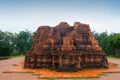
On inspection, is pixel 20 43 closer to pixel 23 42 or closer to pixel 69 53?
pixel 23 42

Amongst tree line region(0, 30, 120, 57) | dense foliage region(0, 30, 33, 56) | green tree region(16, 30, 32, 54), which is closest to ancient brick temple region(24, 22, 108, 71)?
tree line region(0, 30, 120, 57)

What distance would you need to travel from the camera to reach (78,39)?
1838cm

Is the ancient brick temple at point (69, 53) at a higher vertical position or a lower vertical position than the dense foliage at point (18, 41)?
lower

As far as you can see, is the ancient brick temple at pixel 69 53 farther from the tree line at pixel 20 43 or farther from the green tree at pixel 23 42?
the green tree at pixel 23 42

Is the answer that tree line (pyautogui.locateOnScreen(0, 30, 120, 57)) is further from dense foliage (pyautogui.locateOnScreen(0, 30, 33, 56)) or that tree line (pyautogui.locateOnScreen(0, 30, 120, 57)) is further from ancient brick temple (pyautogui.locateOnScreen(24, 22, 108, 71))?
ancient brick temple (pyautogui.locateOnScreen(24, 22, 108, 71))

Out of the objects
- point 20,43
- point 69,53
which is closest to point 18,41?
point 20,43

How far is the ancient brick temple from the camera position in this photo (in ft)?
51.7

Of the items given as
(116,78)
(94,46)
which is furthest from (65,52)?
(116,78)

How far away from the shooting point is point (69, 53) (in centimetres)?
1571

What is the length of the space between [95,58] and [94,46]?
1.22 meters

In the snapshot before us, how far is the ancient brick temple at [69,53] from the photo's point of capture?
1575 centimetres

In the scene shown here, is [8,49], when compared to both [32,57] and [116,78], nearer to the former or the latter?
[32,57]

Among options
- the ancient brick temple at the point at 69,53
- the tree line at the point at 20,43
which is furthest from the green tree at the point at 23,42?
the ancient brick temple at the point at 69,53

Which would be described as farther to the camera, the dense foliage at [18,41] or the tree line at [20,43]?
the dense foliage at [18,41]
